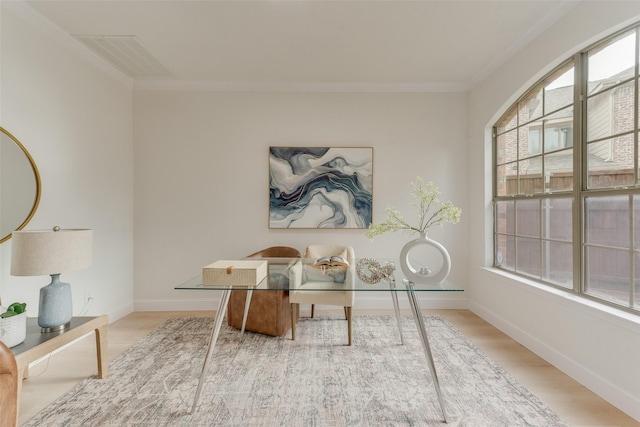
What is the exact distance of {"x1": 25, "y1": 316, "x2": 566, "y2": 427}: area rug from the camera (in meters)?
1.90

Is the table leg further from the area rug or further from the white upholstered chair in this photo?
the white upholstered chair

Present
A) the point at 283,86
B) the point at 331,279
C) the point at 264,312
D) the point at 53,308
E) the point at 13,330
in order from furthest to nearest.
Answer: the point at 283,86
the point at 264,312
the point at 331,279
the point at 53,308
the point at 13,330

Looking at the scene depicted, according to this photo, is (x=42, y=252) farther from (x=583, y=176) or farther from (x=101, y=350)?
(x=583, y=176)

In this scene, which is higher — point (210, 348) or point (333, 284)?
point (333, 284)

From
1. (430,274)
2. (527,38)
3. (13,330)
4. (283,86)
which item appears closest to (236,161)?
(283,86)

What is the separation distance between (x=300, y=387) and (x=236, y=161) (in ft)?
8.63

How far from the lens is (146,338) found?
10.0 ft

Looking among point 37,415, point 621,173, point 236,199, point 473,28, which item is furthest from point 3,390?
point 473,28

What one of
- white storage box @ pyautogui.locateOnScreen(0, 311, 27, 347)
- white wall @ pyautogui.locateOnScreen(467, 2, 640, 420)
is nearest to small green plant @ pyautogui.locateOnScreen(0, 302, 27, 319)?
white storage box @ pyautogui.locateOnScreen(0, 311, 27, 347)

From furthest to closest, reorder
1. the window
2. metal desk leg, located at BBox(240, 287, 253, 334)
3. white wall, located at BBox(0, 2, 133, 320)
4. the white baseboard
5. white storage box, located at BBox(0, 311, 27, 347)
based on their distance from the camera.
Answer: metal desk leg, located at BBox(240, 287, 253, 334)
white wall, located at BBox(0, 2, 133, 320)
the window
the white baseboard
white storage box, located at BBox(0, 311, 27, 347)

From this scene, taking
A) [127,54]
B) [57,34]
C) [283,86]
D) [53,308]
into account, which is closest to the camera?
[53,308]

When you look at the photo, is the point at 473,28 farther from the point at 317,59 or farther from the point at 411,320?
the point at 411,320

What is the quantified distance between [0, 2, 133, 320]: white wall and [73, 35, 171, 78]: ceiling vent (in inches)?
7.0

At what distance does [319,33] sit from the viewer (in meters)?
2.79
